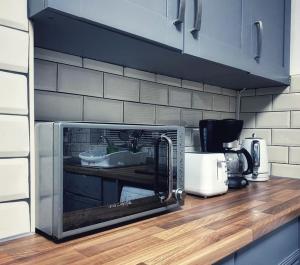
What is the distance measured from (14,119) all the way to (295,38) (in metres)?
1.40

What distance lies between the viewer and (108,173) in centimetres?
72

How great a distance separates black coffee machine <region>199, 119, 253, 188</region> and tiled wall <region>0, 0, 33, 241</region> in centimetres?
84

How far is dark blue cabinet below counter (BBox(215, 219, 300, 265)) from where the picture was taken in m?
0.75

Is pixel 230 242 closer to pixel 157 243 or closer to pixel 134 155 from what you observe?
pixel 157 243

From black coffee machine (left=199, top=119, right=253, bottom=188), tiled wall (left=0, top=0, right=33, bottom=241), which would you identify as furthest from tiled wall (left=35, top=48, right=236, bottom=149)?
tiled wall (left=0, top=0, right=33, bottom=241)

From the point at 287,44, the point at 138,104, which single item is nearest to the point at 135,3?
the point at 138,104

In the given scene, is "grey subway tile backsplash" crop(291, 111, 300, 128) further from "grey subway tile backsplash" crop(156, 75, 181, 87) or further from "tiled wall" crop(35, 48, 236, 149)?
"grey subway tile backsplash" crop(156, 75, 181, 87)


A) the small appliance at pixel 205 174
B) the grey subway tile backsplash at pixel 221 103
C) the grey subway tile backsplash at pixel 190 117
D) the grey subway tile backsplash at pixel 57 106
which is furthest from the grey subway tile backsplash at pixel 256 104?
the grey subway tile backsplash at pixel 57 106

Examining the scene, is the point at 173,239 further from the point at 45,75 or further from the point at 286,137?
the point at 286,137

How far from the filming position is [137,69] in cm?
117

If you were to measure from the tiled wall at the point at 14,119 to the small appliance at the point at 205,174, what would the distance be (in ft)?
1.95

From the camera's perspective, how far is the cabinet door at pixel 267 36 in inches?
47.6

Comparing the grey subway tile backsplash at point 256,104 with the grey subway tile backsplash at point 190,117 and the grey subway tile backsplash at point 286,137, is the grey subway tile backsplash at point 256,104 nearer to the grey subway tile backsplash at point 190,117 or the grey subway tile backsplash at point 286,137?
the grey subway tile backsplash at point 286,137

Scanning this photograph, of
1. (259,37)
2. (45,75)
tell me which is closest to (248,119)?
(259,37)
